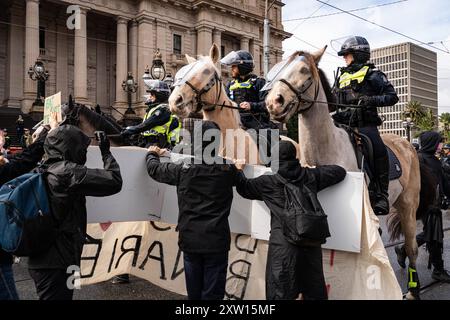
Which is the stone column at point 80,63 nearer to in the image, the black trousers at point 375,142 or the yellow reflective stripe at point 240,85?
the yellow reflective stripe at point 240,85

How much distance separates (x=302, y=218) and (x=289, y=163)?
1.62 feet

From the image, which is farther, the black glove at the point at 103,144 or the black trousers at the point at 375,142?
the black trousers at the point at 375,142

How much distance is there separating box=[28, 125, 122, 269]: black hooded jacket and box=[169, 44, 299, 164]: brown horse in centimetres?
125

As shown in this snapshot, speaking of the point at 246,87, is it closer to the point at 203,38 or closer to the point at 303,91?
the point at 303,91

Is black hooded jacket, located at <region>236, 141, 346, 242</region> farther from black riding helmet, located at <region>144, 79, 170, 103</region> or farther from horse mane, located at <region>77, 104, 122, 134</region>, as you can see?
black riding helmet, located at <region>144, 79, 170, 103</region>

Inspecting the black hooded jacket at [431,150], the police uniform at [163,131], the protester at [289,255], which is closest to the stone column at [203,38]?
the police uniform at [163,131]

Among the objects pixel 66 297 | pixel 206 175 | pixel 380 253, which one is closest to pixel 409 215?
pixel 380 253

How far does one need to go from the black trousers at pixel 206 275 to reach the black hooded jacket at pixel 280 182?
554 millimetres

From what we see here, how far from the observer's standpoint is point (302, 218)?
11.8 ft

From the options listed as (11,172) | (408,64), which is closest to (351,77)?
(11,172)

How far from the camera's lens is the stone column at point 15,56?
36188 millimetres

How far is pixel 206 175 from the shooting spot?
13.0 ft

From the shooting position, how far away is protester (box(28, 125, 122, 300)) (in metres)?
3.40

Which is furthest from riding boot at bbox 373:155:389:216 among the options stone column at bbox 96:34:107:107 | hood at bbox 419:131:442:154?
stone column at bbox 96:34:107:107
